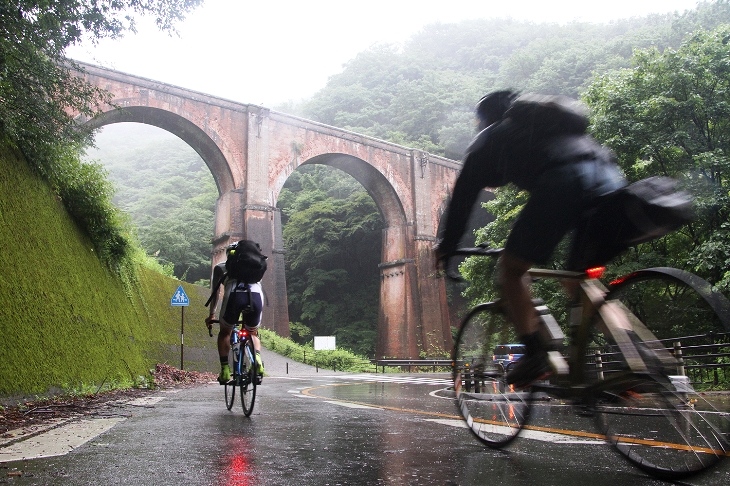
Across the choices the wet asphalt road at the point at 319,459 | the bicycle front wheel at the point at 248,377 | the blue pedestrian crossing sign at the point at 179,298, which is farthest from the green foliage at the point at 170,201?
the wet asphalt road at the point at 319,459

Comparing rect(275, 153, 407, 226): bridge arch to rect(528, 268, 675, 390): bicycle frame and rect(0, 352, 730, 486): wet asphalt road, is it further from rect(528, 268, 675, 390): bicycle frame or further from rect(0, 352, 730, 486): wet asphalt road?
rect(528, 268, 675, 390): bicycle frame

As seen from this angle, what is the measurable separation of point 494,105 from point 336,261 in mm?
34082

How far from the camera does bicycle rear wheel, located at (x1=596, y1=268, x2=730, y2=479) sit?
176 cm

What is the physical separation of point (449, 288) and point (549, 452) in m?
32.1

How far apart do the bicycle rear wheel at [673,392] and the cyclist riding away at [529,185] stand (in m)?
0.29

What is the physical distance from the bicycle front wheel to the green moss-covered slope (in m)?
1.76

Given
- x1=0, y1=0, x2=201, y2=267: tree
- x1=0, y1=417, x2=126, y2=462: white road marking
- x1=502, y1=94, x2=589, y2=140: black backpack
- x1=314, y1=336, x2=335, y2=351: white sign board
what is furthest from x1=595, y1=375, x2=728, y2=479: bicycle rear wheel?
x1=314, y1=336, x2=335, y2=351: white sign board

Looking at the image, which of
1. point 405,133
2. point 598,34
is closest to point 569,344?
point 405,133

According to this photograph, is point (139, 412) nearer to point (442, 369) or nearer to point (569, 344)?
point (569, 344)

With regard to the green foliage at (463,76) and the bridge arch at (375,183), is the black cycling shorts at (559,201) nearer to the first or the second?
the bridge arch at (375,183)

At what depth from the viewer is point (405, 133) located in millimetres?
40469

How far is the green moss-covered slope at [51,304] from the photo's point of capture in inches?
193

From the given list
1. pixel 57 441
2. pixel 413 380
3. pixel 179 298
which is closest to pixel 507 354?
pixel 57 441

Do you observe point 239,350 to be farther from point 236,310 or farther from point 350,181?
point 350,181
